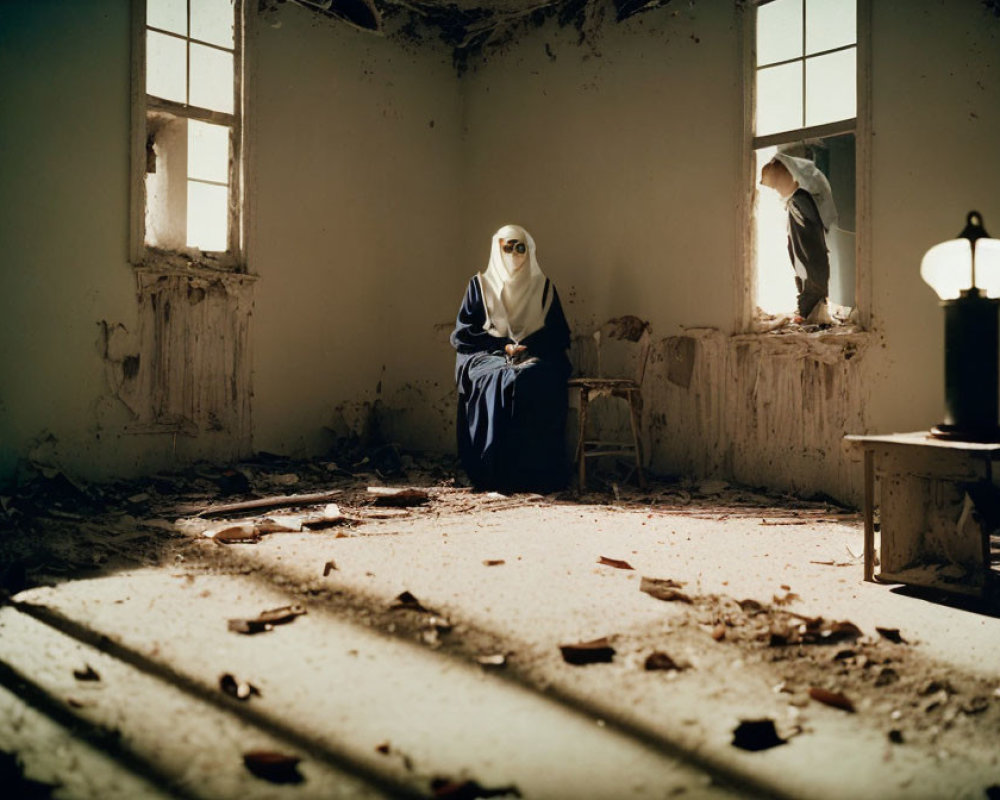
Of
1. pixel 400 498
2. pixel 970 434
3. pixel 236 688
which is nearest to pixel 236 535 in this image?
pixel 400 498

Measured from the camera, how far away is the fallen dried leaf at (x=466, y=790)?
138 centimetres

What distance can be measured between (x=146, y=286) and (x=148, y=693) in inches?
144

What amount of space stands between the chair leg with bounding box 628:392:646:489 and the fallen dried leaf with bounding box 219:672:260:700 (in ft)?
11.8

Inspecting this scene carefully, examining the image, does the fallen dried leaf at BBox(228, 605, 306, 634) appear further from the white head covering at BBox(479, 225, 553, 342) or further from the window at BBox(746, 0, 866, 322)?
the window at BBox(746, 0, 866, 322)

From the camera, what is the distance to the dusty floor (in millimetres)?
1477

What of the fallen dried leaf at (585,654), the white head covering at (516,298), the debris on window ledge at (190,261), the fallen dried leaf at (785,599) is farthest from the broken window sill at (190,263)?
the fallen dried leaf at (785,599)

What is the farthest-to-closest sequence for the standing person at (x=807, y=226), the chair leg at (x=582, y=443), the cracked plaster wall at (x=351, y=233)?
the cracked plaster wall at (x=351, y=233)
the chair leg at (x=582, y=443)
the standing person at (x=807, y=226)

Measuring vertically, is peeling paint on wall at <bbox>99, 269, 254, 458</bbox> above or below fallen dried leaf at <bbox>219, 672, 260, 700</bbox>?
above

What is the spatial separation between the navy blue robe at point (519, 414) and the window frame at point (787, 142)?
3.93 feet

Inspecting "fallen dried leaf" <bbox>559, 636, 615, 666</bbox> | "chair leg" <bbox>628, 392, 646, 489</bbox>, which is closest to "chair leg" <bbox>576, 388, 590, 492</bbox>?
"chair leg" <bbox>628, 392, 646, 489</bbox>

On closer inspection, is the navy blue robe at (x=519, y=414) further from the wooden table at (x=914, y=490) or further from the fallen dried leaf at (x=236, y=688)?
the fallen dried leaf at (x=236, y=688)

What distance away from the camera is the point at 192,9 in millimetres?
5125

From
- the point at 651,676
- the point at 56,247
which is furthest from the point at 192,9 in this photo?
the point at 651,676

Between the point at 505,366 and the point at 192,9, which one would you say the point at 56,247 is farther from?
the point at 505,366
